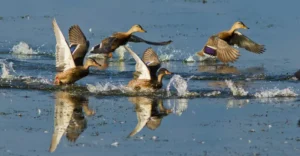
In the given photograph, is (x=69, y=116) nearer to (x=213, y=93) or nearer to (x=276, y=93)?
(x=213, y=93)

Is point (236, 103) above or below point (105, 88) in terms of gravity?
below

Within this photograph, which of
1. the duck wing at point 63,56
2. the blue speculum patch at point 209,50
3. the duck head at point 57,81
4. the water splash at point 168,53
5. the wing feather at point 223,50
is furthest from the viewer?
the water splash at point 168,53

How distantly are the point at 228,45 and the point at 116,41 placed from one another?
217 cm

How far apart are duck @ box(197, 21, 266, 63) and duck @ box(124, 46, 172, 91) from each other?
9.14 feet

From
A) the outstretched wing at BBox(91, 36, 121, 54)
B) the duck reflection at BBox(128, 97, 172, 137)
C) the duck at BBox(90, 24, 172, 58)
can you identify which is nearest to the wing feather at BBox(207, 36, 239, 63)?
the duck at BBox(90, 24, 172, 58)

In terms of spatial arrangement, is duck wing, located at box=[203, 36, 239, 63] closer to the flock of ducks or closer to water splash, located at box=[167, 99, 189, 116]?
the flock of ducks

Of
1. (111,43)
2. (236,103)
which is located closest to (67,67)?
(111,43)

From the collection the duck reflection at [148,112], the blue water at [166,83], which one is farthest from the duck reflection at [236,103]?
the duck reflection at [148,112]

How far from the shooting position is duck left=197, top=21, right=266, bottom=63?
18609mm

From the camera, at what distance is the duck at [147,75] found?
50.3ft

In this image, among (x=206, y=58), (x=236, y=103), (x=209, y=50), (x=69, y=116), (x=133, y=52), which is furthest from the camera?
(x=206, y=58)

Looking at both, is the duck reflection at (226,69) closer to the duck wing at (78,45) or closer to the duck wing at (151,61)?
the duck wing at (151,61)

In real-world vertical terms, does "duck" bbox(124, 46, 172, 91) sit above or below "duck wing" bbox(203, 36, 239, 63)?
below

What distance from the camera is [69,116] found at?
13000mm
